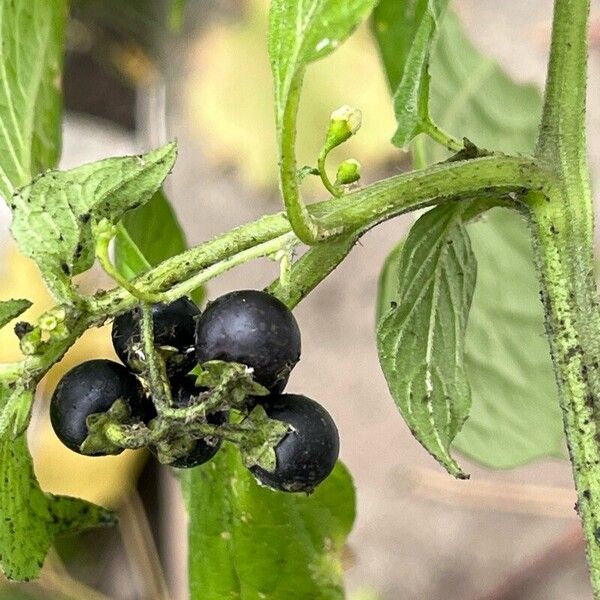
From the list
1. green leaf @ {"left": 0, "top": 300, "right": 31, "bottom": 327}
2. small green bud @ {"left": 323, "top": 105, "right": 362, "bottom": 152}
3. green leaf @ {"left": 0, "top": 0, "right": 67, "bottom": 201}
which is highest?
green leaf @ {"left": 0, "top": 0, "right": 67, "bottom": 201}

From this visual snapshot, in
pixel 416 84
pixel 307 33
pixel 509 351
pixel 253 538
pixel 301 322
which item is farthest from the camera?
pixel 301 322

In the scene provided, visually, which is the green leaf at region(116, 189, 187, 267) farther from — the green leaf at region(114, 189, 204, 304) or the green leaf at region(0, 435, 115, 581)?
the green leaf at region(0, 435, 115, 581)

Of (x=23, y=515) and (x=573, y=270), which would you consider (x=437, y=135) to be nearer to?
(x=573, y=270)

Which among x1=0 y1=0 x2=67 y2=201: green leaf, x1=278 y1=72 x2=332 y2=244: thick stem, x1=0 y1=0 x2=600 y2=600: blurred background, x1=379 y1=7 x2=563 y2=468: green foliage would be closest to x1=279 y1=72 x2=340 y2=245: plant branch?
x1=278 y1=72 x2=332 y2=244: thick stem

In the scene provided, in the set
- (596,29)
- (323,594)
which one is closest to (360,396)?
(596,29)

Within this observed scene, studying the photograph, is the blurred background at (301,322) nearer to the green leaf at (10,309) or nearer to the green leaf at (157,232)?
the green leaf at (157,232)

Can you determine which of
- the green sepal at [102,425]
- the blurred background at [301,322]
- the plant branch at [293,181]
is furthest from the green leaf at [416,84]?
the blurred background at [301,322]

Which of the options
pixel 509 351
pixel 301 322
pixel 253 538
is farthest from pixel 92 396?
pixel 301 322

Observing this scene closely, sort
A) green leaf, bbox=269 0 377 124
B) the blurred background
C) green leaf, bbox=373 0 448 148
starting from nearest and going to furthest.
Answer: green leaf, bbox=269 0 377 124 → green leaf, bbox=373 0 448 148 → the blurred background
